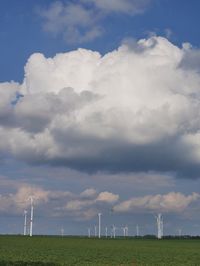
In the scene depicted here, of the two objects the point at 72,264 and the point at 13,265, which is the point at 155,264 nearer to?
the point at 72,264

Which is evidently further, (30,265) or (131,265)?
(131,265)

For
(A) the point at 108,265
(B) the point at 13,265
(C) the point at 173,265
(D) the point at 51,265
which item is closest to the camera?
(B) the point at 13,265

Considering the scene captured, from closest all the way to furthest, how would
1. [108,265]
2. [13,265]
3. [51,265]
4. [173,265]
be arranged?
1. [13,265]
2. [51,265]
3. [108,265]
4. [173,265]

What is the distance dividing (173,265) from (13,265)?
1130 inches

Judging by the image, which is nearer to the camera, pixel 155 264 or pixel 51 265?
pixel 51 265

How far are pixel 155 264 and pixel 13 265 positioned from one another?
2777 cm

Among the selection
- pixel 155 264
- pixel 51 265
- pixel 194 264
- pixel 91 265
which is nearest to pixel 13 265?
pixel 51 265

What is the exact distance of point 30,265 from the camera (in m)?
62.4

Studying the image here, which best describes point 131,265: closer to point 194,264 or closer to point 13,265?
point 194,264

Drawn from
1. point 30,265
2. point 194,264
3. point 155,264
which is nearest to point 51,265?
point 30,265

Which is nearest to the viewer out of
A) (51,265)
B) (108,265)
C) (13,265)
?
(13,265)

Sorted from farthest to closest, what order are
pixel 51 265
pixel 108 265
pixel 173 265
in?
1. pixel 173 265
2. pixel 108 265
3. pixel 51 265

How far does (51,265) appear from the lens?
67562mm

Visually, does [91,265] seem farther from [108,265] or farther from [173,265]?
[173,265]
